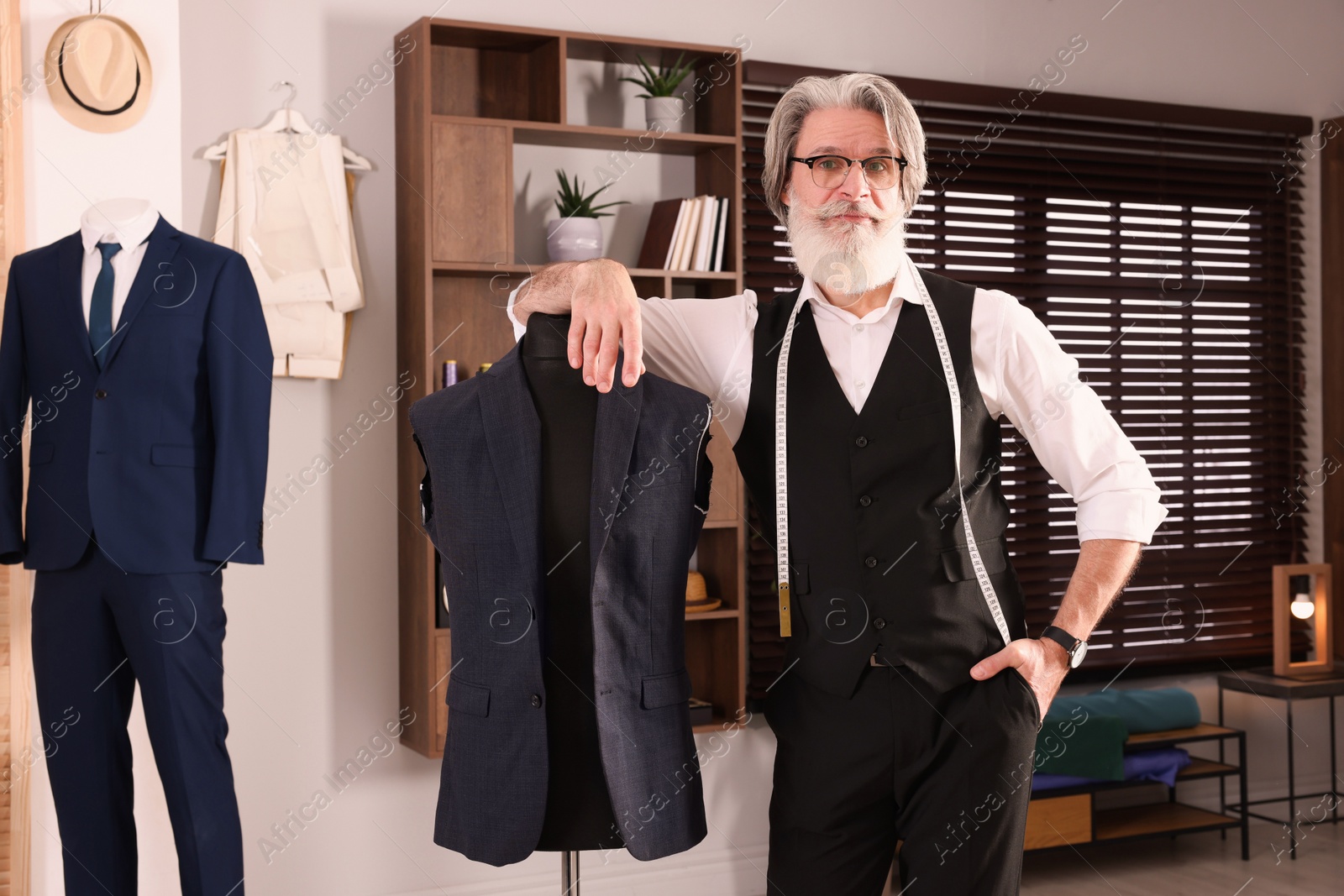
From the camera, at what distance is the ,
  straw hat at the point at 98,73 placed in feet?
9.35

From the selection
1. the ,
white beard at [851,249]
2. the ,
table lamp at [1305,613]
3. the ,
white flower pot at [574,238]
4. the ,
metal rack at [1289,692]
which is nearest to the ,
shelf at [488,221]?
the ,
  white flower pot at [574,238]

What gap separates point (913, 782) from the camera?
179 centimetres

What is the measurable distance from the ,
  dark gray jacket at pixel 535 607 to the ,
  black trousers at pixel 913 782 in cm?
20

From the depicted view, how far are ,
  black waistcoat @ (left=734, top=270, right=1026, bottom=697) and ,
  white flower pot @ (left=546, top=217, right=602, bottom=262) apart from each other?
1.72 meters

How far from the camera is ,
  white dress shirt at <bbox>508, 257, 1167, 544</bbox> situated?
6.15ft

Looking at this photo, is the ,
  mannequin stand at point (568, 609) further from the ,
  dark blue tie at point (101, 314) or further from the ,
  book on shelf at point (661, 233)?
the ,
  book on shelf at point (661, 233)

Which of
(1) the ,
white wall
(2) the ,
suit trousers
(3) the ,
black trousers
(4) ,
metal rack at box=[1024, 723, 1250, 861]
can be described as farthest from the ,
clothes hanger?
(4) ,
  metal rack at box=[1024, 723, 1250, 861]

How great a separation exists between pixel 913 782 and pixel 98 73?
2457mm

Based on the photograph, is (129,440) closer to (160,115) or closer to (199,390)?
(199,390)

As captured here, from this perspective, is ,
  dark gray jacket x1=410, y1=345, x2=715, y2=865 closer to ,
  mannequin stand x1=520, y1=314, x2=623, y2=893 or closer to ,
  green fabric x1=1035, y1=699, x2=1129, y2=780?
,
  mannequin stand x1=520, y1=314, x2=623, y2=893

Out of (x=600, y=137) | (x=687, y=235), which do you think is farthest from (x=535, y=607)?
(x=600, y=137)

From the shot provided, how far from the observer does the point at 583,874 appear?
148 inches

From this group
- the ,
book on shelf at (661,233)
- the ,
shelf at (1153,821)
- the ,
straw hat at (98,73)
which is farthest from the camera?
the ,
  shelf at (1153,821)

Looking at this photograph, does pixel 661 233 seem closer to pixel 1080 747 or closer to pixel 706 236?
pixel 706 236
